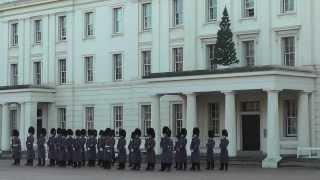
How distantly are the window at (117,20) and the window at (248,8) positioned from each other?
10.0 metres

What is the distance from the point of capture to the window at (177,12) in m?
42.4

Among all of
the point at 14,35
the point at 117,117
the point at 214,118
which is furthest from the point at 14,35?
the point at 214,118

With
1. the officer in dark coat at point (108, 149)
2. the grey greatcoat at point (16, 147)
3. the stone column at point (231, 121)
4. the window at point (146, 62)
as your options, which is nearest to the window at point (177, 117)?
the window at point (146, 62)

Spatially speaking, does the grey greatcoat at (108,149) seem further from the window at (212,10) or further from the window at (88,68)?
the window at (88,68)

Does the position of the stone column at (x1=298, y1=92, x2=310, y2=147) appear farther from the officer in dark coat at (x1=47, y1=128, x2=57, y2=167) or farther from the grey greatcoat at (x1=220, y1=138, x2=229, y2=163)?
the officer in dark coat at (x1=47, y1=128, x2=57, y2=167)

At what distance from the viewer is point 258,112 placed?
126 feet

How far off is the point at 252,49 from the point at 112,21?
1139cm

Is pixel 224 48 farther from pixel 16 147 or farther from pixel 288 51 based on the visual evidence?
pixel 16 147

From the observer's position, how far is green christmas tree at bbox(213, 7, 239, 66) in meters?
37.3

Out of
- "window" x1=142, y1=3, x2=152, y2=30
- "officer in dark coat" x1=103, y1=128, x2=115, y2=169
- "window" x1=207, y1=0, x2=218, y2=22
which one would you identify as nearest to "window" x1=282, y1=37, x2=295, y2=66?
"window" x1=207, y1=0, x2=218, y2=22

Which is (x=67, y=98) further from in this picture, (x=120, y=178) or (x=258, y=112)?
(x=120, y=178)

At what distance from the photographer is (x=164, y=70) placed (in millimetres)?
43000

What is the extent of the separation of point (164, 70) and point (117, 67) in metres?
4.40

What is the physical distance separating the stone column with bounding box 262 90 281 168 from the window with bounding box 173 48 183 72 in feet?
31.6
